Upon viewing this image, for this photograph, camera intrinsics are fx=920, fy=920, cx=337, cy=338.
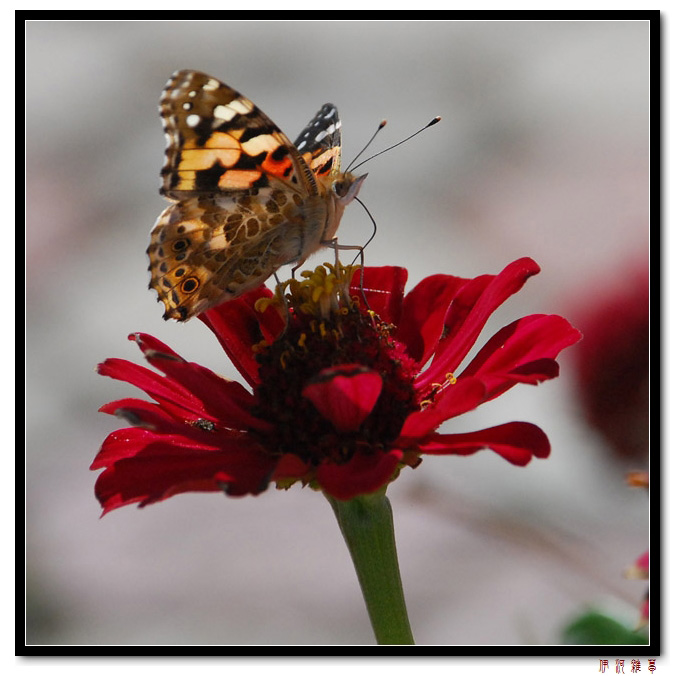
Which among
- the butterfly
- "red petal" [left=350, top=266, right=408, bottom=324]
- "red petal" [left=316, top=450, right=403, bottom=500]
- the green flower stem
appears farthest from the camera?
"red petal" [left=350, top=266, right=408, bottom=324]

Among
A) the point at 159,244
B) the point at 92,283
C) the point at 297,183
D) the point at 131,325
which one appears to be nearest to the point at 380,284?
the point at 297,183

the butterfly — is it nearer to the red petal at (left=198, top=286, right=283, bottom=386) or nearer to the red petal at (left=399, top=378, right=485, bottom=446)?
the red petal at (left=198, top=286, right=283, bottom=386)

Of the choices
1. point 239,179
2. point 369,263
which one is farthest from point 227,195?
point 369,263

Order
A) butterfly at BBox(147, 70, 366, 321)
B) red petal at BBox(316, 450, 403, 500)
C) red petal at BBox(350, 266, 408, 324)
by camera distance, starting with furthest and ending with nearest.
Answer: red petal at BBox(350, 266, 408, 324), butterfly at BBox(147, 70, 366, 321), red petal at BBox(316, 450, 403, 500)

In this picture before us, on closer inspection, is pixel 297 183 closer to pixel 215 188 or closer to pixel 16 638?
pixel 215 188

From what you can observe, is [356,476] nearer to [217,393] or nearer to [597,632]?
[217,393]

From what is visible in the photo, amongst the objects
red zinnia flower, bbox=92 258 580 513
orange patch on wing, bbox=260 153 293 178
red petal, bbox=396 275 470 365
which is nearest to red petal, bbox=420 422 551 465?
red zinnia flower, bbox=92 258 580 513
